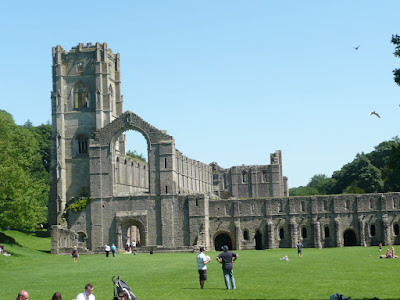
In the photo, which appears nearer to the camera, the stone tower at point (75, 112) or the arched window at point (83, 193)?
the arched window at point (83, 193)

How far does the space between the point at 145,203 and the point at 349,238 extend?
21065mm

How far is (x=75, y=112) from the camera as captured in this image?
7256cm

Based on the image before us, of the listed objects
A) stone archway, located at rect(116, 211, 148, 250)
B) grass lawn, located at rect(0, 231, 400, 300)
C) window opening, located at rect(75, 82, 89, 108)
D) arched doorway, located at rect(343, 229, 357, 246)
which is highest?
window opening, located at rect(75, 82, 89, 108)

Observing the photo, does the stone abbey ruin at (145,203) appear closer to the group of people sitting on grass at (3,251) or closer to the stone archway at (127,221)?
the stone archway at (127,221)

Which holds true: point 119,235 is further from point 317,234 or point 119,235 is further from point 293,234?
point 317,234

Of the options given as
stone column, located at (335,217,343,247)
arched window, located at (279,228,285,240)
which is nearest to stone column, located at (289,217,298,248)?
arched window, located at (279,228,285,240)

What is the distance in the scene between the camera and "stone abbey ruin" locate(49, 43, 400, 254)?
6412cm

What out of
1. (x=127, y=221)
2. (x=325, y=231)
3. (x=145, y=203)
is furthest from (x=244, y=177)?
(x=127, y=221)

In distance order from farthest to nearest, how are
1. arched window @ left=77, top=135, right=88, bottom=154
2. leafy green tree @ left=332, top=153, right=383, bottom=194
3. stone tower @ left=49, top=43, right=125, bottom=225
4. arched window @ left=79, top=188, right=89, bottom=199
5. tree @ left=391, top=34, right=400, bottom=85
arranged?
leafy green tree @ left=332, top=153, right=383, bottom=194, arched window @ left=77, top=135, right=88, bottom=154, stone tower @ left=49, top=43, right=125, bottom=225, arched window @ left=79, top=188, right=89, bottom=199, tree @ left=391, top=34, right=400, bottom=85

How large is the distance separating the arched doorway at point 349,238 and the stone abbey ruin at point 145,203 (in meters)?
0.10

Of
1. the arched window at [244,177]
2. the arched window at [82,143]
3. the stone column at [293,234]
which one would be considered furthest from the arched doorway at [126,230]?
the arched window at [244,177]

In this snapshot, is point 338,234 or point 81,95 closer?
point 338,234

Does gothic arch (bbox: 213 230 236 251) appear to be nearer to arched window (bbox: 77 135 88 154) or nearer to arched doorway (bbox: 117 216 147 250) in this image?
arched doorway (bbox: 117 216 147 250)

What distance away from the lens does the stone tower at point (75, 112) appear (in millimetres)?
71188
